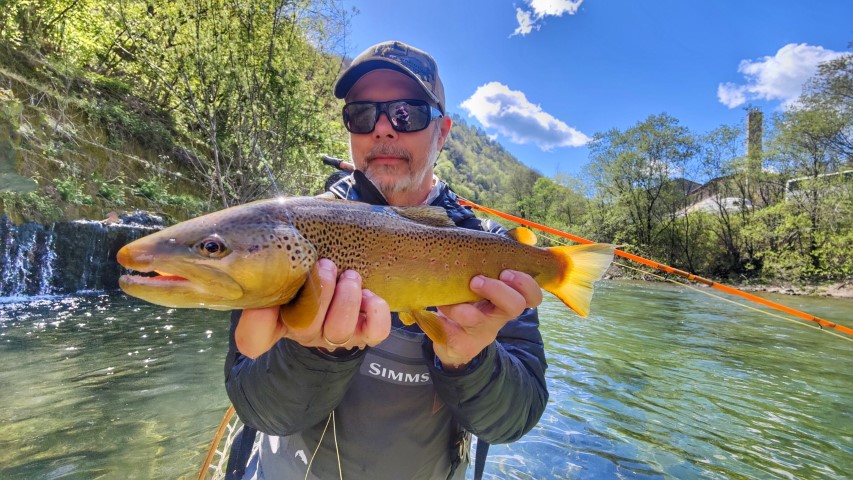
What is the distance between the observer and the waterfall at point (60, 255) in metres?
10.6

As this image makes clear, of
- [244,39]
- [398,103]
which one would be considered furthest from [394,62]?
[244,39]

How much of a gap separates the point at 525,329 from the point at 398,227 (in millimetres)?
1083

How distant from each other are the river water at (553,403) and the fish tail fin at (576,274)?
3106mm

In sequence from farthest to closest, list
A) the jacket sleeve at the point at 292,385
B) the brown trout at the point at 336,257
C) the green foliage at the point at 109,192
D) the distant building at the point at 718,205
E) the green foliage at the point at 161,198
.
Answer: 1. the distant building at the point at 718,205
2. the green foliage at the point at 161,198
3. the green foliage at the point at 109,192
4. the jacket sleeve at the point at 292,385
5. the brown trout at the point at 336,257

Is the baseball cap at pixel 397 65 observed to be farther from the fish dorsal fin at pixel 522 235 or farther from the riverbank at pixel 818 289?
the riverbank at pixel 818 289

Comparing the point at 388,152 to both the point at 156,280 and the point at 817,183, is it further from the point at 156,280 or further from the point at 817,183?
the point at 817,183

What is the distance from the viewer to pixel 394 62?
2607mm

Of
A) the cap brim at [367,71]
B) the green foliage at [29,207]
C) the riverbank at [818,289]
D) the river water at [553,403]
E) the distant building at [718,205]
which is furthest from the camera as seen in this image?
the distant building at [718,205]

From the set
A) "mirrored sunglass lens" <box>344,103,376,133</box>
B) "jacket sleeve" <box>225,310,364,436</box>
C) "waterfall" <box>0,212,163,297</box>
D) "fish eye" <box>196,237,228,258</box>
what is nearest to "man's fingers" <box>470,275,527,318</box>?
"jacket sleeve" <box>225,310,364,436</box>

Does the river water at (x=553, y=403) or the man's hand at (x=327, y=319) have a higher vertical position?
the man's hand at (x=327, y=319)

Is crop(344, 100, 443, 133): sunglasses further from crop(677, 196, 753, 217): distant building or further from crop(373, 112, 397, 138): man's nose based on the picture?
crop(677, 196, 753, 217): distant building

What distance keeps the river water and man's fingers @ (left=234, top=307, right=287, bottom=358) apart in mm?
3465

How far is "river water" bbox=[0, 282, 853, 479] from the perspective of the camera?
442 cm

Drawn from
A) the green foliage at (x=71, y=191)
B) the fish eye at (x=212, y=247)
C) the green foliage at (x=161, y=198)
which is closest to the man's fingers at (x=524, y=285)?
the fish eye at (x=212, y=247)
